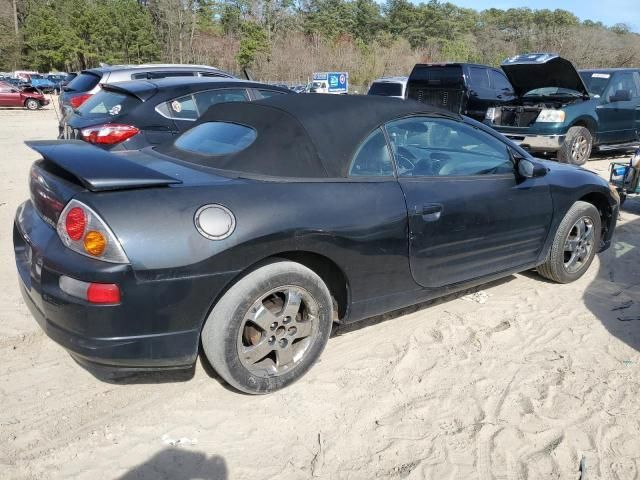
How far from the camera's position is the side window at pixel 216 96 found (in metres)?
6.67

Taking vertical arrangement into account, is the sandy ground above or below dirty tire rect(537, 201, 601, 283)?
below

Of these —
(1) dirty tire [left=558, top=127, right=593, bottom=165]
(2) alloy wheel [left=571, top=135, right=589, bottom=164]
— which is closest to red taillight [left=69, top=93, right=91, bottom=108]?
(1) dirty tire [left=558, top=127, right=593, bottom=165]

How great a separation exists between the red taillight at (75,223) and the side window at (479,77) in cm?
1017

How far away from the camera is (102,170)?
2.49 m

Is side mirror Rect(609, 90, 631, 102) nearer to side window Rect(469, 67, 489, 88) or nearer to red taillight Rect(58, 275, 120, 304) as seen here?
side window Rect(469, 67, 489, 88)

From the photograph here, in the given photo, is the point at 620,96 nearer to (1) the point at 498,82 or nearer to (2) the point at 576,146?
(2) the point at 576,146

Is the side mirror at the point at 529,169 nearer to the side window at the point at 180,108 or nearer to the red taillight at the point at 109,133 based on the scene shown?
the side window at the point at 180,108

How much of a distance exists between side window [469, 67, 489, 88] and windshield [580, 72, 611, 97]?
195 cm

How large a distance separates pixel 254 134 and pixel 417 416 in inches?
72.0

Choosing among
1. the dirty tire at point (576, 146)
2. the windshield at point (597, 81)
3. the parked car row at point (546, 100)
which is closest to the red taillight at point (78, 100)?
the parked car row at point (546, 100)

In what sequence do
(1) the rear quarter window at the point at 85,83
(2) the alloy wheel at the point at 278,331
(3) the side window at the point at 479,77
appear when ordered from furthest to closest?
(3) the side window at the point at 479,77, (1) the rear quarter window at the point at 85,83, (2) the alloy wheel at the point at 278,331

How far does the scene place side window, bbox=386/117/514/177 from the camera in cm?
342

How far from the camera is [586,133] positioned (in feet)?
32.0

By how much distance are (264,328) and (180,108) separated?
14.7ft
